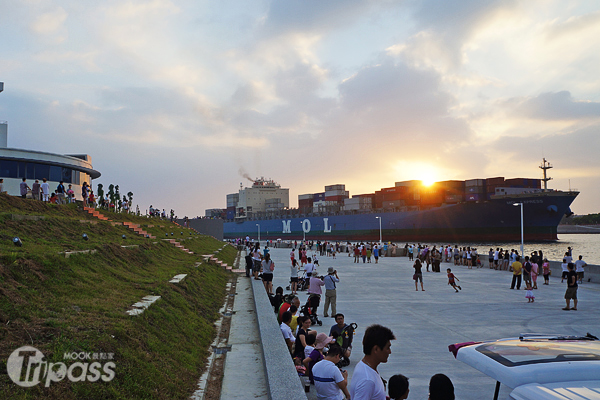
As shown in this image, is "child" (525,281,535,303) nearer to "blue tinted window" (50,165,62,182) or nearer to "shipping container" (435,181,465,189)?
"blue tinted window" (50,165,62,182)

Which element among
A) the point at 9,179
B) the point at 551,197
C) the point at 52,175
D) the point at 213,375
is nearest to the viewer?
the point at 213,375

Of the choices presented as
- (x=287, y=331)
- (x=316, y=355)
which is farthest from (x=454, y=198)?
(x=316, y=355)

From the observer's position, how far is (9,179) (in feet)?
83.8

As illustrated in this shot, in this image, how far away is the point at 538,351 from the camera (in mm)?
3307

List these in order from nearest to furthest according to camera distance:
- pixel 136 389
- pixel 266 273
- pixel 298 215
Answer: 1. pixel 136 389
2. pixel 266 273
3. pixel 298 215

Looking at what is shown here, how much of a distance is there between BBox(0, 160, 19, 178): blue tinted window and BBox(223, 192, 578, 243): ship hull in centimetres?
4443

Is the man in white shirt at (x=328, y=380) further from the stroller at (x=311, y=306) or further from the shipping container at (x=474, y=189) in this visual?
the shipping container at (x=474, y=189)

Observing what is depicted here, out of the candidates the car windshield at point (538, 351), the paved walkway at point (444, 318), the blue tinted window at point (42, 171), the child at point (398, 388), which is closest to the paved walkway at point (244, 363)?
the paved walkway at point (444, 318)

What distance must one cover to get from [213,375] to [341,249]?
137ft

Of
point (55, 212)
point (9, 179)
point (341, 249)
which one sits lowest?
point (341, 249)

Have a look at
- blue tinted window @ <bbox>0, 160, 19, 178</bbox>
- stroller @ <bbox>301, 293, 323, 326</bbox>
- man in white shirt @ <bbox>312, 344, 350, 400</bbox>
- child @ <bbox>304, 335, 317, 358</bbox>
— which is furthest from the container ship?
man in white shirt @ <bbox>312, 344, 350, 400</bbox>

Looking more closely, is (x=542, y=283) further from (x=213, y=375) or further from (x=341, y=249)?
(x=341, y=249)

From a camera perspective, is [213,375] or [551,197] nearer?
[213,375]

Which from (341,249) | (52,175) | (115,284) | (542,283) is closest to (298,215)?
(341,249)
